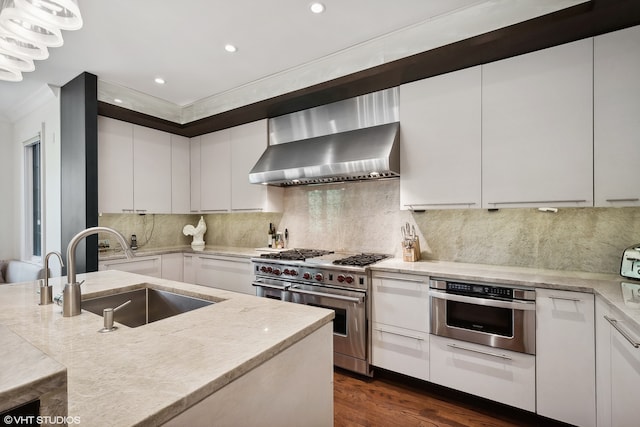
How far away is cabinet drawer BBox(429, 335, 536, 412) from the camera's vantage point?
6.16ft

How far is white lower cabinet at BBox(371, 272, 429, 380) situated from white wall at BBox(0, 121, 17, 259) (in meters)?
4.87

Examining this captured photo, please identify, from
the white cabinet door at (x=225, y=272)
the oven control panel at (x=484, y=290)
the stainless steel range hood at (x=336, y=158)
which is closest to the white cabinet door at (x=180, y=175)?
the white cabinet door at (x=225, y=272)

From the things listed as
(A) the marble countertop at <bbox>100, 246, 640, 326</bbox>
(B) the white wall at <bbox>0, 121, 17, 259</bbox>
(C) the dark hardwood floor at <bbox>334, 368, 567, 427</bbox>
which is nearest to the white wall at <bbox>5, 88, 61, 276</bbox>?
(B) the white wall at <bbox>0, 121, 17, 259</bbox>

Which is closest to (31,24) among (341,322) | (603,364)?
(341,322)

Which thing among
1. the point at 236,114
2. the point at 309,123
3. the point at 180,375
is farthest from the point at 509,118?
the point at 236,114

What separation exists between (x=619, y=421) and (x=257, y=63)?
11.2 feet

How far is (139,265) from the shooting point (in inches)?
131

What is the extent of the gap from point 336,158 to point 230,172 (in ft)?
5.37

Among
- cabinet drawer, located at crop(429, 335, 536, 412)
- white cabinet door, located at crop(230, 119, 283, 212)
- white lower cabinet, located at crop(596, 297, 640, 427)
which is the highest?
white cabinet door, located at crop(230, 119, 283, 212)

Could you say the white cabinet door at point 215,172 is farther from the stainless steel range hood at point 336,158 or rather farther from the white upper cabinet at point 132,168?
the stainless steel range hood at point 336,158

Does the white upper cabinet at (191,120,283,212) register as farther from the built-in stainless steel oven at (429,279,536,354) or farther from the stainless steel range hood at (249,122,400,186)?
the built-in stainless steel oven at (429,279,536,354)

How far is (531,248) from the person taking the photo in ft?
7.64

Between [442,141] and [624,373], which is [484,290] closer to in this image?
[624,373]

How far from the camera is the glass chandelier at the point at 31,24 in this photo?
117 centimetres
